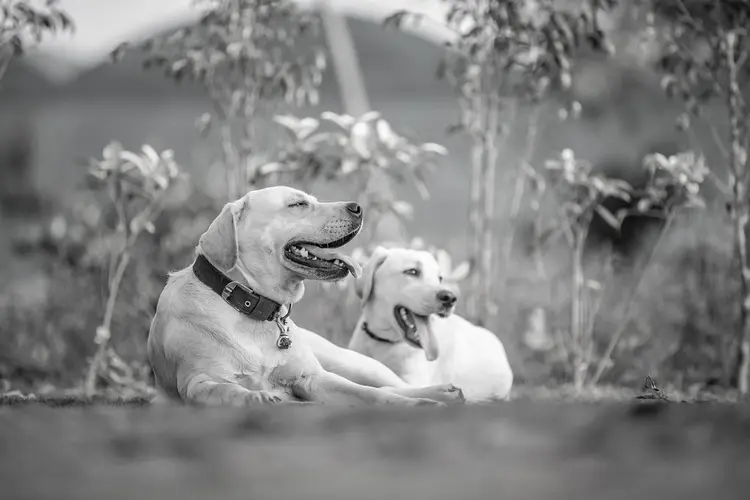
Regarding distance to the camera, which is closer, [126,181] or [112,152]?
→ [112,152]

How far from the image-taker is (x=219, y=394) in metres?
1.99

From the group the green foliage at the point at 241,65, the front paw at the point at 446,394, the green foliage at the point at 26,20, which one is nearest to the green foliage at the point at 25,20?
the green foliage at the point at 26,20

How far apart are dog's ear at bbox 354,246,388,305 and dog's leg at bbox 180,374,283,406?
44.4 inches

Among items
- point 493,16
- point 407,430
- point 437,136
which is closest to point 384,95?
point 437,136

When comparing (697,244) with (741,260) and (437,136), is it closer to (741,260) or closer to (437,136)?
(741,260)

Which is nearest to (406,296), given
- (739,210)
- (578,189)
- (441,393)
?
(441,393)

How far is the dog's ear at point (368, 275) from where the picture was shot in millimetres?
3219

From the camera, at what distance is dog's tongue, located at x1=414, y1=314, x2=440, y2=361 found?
3088 millimetres

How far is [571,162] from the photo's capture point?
4723mm

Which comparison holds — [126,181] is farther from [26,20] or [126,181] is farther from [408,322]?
[408,322]

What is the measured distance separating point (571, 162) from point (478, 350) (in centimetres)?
161

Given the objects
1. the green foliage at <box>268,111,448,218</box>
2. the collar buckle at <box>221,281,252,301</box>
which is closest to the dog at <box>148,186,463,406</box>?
the collar buckle at <box>221,281,252,301</box>

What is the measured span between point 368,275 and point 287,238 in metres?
0.78

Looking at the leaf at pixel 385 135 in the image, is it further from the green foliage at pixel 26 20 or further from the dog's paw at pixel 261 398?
the dog's paw at pixel 261 398
